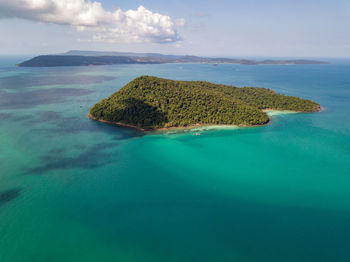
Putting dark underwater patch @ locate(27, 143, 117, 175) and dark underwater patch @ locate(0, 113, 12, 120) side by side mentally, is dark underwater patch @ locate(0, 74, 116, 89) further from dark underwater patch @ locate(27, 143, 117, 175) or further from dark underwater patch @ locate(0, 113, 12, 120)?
dark underwater patch @ locate(27, 143, 117, 175)

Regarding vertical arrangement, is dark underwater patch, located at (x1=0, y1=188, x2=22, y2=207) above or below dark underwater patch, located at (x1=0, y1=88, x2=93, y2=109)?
below

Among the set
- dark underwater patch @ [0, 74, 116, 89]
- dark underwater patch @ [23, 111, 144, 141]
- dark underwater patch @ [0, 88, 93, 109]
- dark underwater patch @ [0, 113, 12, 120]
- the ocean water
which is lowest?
the ocean water

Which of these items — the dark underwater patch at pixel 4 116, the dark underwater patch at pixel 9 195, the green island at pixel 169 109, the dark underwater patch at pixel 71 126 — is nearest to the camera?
the dark underwater patch at pixel 9 195

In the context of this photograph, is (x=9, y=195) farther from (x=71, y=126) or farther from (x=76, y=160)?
(x=71, y=126)

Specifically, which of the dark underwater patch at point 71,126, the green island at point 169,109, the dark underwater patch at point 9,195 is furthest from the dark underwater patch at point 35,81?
the dark underwater patch at point 9,195

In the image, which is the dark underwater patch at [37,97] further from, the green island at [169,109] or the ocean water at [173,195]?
→ the green island at [169,109]

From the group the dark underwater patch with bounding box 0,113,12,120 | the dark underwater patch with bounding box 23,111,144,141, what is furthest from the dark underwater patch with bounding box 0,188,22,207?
the dark underwater patch with bounding box 0,113,12,120
